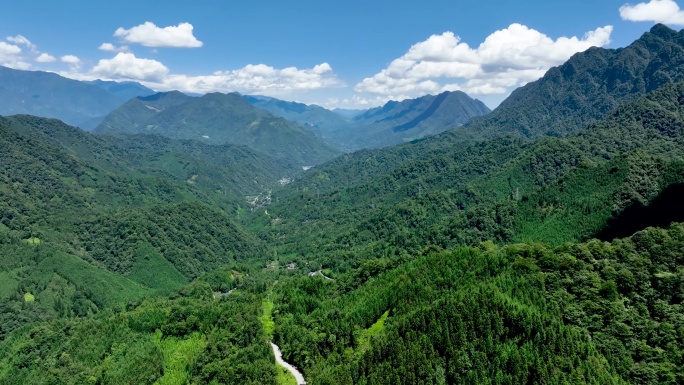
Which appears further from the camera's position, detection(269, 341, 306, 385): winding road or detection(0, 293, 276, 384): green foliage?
detection(0, 293, 276, 384): green foliage

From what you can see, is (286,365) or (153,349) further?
(153,349)

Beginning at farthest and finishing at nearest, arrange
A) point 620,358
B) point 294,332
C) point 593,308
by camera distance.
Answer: point 294,332, point 593,308, point 620,358

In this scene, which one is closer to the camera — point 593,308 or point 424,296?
point 593,308

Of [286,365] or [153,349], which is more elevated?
[286,365]

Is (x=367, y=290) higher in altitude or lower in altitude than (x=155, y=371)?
higher

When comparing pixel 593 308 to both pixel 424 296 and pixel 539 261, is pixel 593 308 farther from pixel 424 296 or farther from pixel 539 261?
pixel 424 296

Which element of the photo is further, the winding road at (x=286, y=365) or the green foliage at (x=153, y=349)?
the green foliage at (x=153, y=349)

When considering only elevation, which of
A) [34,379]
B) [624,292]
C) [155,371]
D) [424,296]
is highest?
[624,292]

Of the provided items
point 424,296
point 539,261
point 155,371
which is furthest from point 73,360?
point 539,261

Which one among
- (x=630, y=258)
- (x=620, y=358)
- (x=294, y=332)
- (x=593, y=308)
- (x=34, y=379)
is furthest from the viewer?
(x=34, y=379)

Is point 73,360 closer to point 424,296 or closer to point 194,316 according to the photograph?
point 194,316

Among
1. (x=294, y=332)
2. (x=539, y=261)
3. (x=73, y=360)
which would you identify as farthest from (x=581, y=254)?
(x=73, y=360)
